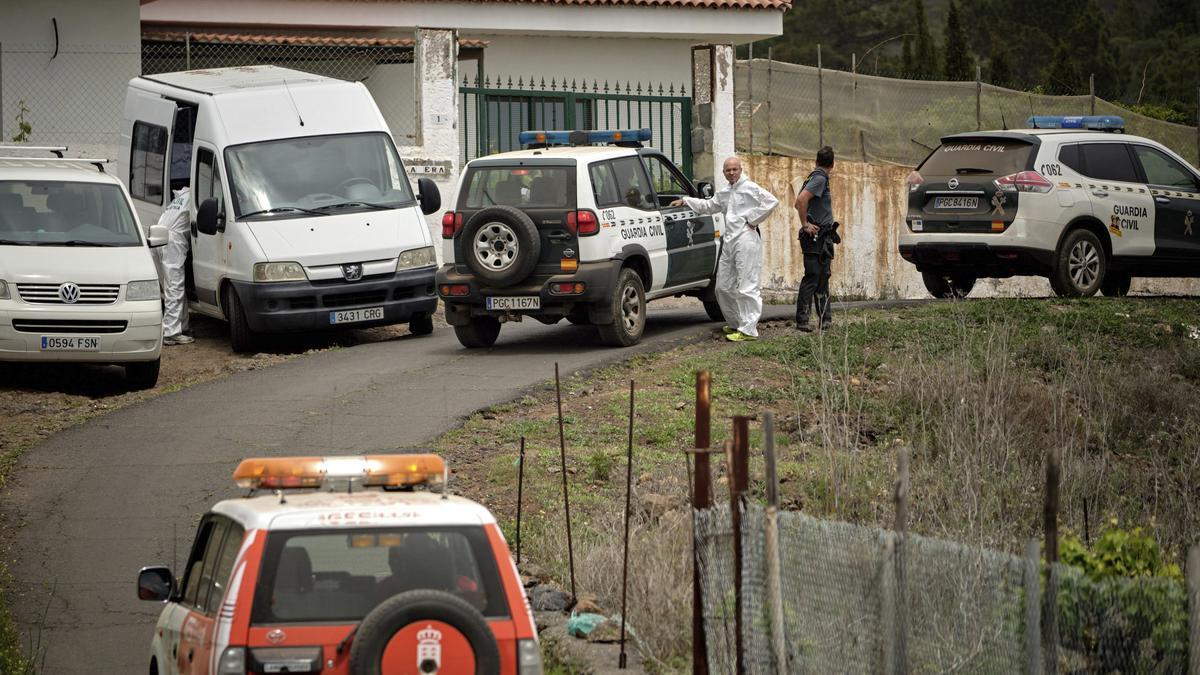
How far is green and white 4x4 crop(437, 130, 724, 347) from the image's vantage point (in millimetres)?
15453

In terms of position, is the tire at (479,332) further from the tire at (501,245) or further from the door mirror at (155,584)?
the door mirror at (155,584)

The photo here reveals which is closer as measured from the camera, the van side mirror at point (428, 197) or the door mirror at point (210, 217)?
the door mirror at point (210, 217)

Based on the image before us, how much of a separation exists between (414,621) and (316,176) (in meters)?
12.7

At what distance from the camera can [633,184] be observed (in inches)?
636

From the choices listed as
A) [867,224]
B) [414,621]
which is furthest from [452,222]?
[867,224]

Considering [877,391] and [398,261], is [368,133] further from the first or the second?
[877,391]

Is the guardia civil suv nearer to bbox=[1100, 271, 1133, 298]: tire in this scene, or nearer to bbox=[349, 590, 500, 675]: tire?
bbox=[1100, 271, 1133, 298]: tire

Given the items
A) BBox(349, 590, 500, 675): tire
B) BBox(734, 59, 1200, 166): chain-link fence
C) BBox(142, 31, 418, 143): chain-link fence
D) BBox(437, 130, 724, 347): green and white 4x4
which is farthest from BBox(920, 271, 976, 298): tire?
BBox(349, 590, 500, 675): tire

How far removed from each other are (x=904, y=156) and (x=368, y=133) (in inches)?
524

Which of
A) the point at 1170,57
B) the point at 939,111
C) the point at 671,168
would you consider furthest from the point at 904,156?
the point at 1170,57

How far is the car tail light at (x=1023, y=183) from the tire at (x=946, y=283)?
1.97m

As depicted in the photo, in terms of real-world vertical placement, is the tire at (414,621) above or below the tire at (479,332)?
below

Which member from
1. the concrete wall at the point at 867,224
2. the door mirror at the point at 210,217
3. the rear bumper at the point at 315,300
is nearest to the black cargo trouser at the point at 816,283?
the rear bumper at the point at 315,300

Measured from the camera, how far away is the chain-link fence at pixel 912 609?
206 inches
